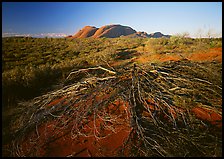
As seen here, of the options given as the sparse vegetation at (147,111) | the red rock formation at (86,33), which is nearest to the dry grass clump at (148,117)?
the sparse vegetation at (147,111)

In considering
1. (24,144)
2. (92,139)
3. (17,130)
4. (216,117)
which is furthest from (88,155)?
(216,117)

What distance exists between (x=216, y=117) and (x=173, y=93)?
2.78ft

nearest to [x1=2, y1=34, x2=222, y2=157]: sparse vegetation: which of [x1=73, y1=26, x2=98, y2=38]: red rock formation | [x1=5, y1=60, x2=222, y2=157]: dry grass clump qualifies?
[x1=5, y1=60, x2=222, y2=157]: dry grass clump

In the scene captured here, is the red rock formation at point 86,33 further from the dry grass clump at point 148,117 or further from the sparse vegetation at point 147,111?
the dry grass clump at point 148,117

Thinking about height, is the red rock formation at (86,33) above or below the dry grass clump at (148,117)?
above

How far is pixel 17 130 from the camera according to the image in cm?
304

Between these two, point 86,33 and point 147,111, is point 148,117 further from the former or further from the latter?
point 86,33

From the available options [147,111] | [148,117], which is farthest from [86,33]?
[148,117]

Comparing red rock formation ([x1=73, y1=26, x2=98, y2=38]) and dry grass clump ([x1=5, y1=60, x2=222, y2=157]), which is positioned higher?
red rock formation ([x1=73, y1=26, x2=98, y2=38])

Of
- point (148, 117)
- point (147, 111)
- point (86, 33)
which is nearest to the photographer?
point (148, 117)

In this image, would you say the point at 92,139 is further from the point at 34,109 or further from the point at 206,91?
the point at 206,91

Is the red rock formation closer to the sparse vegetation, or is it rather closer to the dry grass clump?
the sparse vegetation

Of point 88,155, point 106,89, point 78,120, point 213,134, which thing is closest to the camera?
point 88,155

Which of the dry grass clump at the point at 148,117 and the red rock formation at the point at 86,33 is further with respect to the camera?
the red rock formation at the point at 86,33
